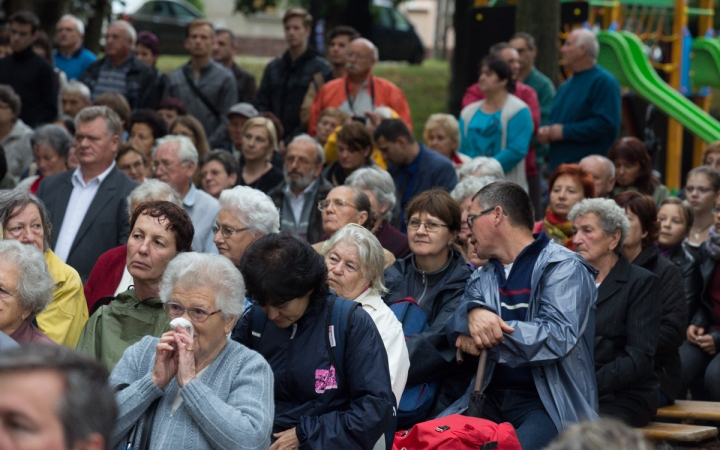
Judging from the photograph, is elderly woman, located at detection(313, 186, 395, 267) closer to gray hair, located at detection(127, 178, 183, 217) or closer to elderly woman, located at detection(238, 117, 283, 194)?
gray hair, located at detection(127, 178, 183, 217)

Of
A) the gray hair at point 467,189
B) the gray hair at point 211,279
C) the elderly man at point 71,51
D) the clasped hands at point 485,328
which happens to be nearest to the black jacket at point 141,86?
the elderly man at point 71,51

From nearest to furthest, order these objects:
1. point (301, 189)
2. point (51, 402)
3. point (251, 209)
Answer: point (51, 402), point (251, 209), point (301, 189)

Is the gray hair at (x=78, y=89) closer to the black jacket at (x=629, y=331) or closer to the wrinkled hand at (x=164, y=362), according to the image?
the black jacket at (x=629, y=331)

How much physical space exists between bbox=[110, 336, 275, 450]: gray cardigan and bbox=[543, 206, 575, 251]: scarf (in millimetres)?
3718

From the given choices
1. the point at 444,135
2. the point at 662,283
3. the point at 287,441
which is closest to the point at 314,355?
the point at 287,441

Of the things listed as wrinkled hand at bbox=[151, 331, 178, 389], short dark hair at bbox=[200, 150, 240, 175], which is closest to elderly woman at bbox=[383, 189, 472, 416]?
wrinkled hand at bbox=[151, 331, 178, 389]

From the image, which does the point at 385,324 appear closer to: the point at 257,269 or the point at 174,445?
the point at 257,269

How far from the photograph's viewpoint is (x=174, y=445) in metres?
3.79

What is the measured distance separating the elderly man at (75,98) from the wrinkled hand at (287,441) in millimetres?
6941

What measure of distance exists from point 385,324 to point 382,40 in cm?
2148

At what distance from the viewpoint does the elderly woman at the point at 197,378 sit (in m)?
3.71

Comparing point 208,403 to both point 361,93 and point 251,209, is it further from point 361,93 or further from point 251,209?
point 361,93

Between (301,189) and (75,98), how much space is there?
361cm

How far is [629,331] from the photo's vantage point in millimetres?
5684
